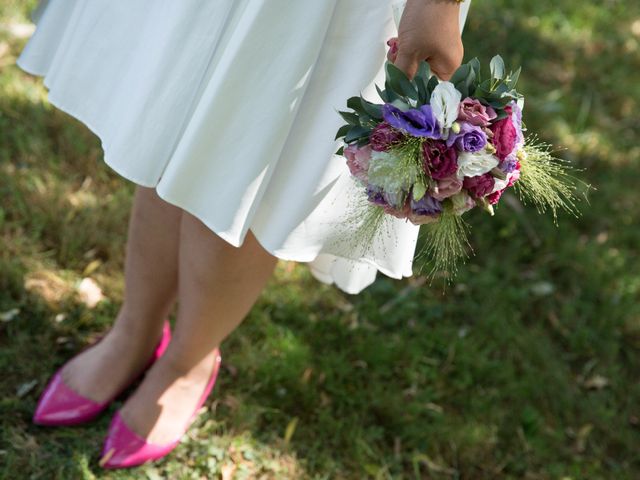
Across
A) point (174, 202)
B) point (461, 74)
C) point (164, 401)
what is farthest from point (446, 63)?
point (164, 401)

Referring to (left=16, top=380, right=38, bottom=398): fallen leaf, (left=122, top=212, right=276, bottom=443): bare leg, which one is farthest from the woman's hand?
(left=16, top=380, right=38, bottom=398): fallen leaf

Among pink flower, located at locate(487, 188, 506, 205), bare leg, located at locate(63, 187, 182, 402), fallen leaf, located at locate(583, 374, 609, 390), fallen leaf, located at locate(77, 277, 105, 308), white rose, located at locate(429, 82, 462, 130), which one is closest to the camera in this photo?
white rose, located at locate(429, 82, 462, 130)

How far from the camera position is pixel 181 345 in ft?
5.82

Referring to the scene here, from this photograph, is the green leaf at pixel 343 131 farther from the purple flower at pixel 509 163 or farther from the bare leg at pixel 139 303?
the bare leg at pixel 139 303

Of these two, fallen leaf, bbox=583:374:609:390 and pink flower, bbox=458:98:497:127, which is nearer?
pink flower, bbox=458:98:497:127

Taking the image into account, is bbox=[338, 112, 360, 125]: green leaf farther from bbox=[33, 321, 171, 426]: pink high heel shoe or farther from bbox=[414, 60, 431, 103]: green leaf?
bbox=[33, 321, 171, 426]: pink high heel shoe

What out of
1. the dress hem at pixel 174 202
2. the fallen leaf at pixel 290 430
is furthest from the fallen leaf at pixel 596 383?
the dress hem at pixel 174 202

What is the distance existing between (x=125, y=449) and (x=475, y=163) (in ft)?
3.64

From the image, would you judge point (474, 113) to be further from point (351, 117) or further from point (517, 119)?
point (351, 117)

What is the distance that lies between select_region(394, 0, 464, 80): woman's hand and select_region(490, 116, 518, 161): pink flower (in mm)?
134

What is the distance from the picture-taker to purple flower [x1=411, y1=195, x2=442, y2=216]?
1231 millimetres

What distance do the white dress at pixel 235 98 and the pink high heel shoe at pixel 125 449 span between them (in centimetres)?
67

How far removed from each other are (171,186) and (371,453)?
1.05m

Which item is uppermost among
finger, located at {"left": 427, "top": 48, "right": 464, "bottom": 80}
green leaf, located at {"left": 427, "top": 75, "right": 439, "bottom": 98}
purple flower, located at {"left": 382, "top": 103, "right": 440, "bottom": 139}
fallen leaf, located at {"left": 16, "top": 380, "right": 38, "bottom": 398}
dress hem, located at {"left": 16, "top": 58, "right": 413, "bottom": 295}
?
finger, located at {"left": 427, "top": 48, "right": 464, "bottom": 80}
